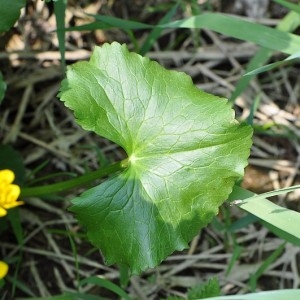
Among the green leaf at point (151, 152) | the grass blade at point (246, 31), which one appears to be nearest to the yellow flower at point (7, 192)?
the green leaf at point (151, 152)

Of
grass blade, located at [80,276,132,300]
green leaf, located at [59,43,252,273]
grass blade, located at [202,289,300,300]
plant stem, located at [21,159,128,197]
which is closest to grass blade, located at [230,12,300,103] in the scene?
green leaf, located at [59,43,252,273]

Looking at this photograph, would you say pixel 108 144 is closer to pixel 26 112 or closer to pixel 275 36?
pixel 26 112

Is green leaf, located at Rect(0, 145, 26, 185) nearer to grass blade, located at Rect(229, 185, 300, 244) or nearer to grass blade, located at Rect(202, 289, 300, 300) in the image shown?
grass blade, located at Rect(229, 185, 300, 244)

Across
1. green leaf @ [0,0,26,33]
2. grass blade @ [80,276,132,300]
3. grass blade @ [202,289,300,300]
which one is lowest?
grass blade @ [80,276,132,300]

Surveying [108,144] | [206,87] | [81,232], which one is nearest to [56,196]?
[81,232]

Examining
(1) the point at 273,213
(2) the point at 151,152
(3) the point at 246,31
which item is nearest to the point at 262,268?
(1) the point at 273,213
